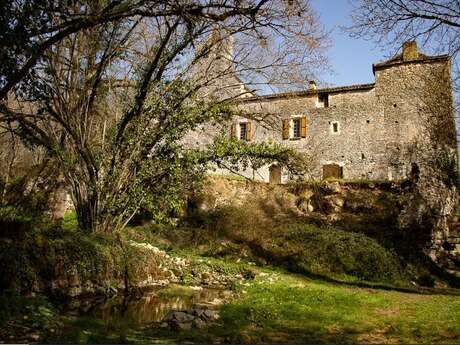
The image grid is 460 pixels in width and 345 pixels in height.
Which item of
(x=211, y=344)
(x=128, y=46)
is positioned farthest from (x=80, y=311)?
(x=128, y=46)

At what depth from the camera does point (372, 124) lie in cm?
2680

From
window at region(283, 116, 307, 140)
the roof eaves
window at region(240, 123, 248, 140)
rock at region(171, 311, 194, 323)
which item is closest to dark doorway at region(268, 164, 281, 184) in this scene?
window at region(283, 116, 307, 140)

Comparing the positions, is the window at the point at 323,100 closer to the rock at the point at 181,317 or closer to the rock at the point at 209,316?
the rock at the point at 209,316

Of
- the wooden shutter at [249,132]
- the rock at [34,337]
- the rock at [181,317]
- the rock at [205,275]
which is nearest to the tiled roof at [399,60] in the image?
the wooden shutter at [249,132]

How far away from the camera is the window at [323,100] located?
1119 inches

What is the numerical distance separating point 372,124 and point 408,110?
2.37 m

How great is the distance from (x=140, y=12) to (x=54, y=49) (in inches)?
289

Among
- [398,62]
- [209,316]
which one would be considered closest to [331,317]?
[209,316]

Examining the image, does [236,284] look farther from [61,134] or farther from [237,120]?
[237,120]

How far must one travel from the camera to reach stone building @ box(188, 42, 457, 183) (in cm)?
2538

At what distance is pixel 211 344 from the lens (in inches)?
211

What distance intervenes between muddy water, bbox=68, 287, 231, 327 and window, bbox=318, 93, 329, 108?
69.4 ft

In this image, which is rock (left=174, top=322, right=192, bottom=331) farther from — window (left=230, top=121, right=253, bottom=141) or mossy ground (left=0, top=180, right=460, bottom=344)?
window (left=230, top=121, right=253, bottom=141)

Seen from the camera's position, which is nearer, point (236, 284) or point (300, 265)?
point (236, 284)
